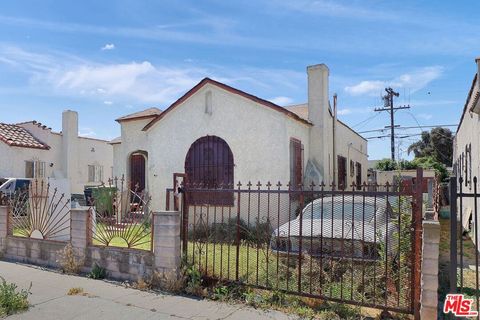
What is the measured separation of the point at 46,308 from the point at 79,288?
0.80 metres

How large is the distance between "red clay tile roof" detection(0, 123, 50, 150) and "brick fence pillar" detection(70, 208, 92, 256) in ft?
53.0

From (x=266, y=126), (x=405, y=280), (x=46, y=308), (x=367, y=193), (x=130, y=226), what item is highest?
(x=266, y=126)

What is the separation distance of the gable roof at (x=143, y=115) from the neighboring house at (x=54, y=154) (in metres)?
6.57

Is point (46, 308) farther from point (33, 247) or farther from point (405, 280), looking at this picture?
point (405, 280)

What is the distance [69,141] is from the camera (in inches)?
947

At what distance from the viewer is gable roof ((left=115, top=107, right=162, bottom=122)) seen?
648 inches

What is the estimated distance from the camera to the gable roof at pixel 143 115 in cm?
1647

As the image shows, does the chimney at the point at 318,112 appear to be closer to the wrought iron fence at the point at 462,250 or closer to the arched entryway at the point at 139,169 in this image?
the wrought iron fence at the point at 462,250

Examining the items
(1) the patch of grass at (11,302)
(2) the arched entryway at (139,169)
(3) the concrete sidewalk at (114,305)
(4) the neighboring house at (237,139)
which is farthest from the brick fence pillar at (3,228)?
(2) the arched entryway at (139,169)

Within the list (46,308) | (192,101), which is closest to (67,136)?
(192,101)

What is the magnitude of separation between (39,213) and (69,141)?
1651 cm

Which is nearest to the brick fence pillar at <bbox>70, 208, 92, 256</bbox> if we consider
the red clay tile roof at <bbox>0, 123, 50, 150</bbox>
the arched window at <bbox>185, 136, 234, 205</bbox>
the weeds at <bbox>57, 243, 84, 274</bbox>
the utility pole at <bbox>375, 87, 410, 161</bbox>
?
the weeds at <bbox>57, 243, 84, 274</bbox>

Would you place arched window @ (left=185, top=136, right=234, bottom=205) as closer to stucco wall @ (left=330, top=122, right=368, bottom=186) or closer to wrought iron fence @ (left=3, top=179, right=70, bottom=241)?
wrought iron fence @ (left=3, top=179, right=70, bottom=241)

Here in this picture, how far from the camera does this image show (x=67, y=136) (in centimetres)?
2398
